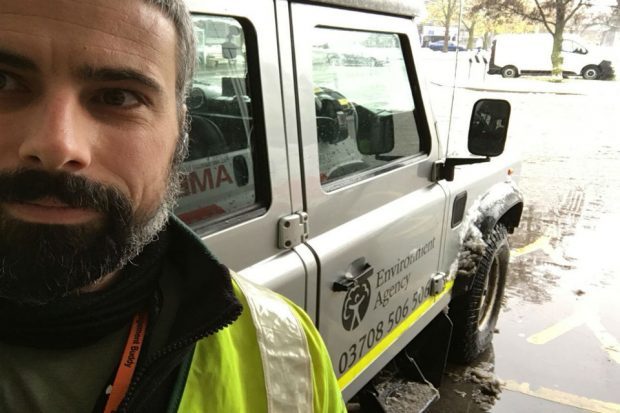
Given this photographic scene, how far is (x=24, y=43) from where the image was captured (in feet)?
3.14

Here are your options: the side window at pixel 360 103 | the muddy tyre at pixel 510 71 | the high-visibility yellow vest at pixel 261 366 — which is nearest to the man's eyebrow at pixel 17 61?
the high-visibility yellow vest at pixel 261 366

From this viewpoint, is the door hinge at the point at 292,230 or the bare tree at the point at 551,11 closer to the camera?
the door hinge at the point at 292,230

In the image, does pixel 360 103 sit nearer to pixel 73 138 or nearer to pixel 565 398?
pixel 73 138

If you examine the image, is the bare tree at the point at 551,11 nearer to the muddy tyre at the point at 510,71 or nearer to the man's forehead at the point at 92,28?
the muddy tyre at the point at 510,71

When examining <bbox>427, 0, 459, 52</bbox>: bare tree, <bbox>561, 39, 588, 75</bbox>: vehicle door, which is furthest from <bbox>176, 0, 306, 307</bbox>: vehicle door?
<bbox>561, 39, 588, 75</bbox>: vehicle door

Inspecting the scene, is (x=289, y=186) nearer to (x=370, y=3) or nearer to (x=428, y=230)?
(x=370, y=3)

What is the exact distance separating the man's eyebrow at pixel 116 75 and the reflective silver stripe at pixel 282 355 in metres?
0.44

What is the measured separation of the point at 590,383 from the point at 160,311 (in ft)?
10.8

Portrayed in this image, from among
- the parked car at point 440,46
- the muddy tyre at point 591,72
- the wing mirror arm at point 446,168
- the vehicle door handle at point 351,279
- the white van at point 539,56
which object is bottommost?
the muddy tyre at point 591,72

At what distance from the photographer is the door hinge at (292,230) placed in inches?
70.9

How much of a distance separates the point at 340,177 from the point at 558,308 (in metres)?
3.21

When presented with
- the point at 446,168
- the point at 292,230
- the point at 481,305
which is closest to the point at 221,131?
the point at 292,230

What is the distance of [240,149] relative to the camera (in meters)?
1.73

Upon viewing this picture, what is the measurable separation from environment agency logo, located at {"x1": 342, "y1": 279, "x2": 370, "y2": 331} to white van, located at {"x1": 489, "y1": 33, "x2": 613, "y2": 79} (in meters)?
26.8
